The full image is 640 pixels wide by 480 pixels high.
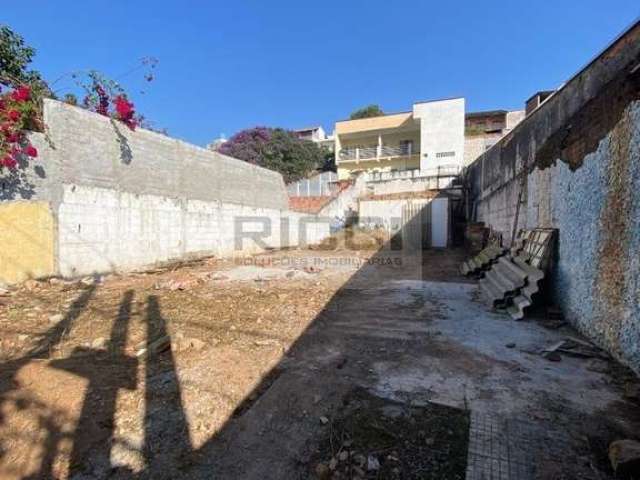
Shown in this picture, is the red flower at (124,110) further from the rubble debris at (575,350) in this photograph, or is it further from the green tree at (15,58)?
the rubble debris at (575,350)

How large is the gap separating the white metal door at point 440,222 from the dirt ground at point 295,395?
9.33 metres

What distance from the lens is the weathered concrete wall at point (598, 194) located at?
2.86 meters

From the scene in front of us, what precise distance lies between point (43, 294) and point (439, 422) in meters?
6.13

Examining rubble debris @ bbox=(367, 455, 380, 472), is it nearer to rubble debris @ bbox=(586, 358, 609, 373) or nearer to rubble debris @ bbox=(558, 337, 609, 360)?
rubble debris @ bbox=(586, 358, 609, 373)

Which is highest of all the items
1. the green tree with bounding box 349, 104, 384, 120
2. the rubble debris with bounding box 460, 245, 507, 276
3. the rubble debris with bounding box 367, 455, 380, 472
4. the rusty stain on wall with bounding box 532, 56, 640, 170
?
the green tree with bounding box 349, 104, 384, 120

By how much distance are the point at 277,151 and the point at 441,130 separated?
40.6ft

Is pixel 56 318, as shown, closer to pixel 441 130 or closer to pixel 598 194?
pixel 598 194

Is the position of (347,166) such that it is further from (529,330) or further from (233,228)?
(529,330)

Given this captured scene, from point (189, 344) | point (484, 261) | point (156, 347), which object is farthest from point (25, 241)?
point (484, 261)

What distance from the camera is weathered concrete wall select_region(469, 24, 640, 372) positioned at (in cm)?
286

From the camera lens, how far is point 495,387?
264 cm

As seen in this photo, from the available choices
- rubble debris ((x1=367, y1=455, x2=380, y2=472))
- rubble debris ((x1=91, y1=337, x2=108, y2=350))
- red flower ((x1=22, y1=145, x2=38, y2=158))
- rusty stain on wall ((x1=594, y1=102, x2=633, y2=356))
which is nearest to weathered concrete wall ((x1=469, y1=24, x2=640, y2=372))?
rusty stain on wall ((x1=594, y1=102, x2=633, y2=356))

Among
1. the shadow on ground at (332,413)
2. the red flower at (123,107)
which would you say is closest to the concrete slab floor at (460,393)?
the shadow on ground at (332,413)

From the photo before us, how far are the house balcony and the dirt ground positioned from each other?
22483 mm
